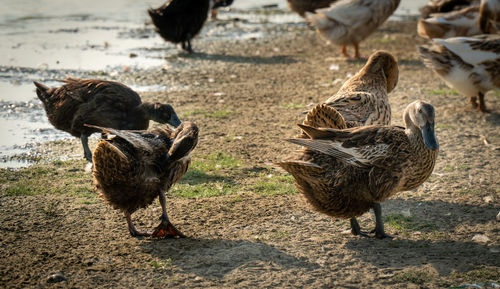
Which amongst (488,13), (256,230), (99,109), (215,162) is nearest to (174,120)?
(215,162)

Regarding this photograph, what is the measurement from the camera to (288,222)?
484cm

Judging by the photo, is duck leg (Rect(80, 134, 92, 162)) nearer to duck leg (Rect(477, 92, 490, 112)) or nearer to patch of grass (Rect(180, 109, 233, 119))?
patch of grass (Rect(180, 109, 233, 119))

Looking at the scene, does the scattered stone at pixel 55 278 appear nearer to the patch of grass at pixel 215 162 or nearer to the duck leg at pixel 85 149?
the patch of grass at pixel 215 162

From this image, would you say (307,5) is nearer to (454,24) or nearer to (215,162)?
(454,24)

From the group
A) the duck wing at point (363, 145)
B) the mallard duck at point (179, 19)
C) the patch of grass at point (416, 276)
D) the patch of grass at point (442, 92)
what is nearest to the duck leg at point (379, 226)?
the duck wing at point (363, 145)

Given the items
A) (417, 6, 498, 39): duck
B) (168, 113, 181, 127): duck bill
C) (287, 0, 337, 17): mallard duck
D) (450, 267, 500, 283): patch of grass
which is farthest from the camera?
(287, 0, 337, 17): mallard duck

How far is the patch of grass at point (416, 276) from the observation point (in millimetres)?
3874

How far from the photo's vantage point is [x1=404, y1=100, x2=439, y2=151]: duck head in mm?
4320

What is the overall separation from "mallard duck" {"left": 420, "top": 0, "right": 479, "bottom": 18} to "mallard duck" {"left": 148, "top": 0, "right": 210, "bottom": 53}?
4476 mm

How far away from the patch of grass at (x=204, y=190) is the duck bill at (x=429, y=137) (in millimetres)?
1869

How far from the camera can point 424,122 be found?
4.41 metres

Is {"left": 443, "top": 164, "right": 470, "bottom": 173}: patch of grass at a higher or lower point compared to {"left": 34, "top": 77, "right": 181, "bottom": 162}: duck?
lower

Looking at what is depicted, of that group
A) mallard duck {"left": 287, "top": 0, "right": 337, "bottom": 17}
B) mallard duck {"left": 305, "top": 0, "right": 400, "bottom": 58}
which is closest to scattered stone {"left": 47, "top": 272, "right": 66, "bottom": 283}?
mallard duck {"left": 305, "top": 0, "right": 400, "bottom": 58}

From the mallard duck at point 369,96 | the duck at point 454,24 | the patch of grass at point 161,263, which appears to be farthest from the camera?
the duck at point 454,24
